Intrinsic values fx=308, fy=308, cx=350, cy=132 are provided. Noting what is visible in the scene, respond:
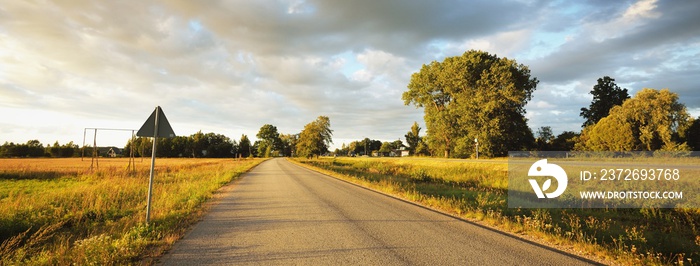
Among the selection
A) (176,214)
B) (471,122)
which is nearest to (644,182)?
(176,214)

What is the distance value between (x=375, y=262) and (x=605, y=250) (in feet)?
14.2

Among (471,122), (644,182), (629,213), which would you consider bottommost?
(629,213)

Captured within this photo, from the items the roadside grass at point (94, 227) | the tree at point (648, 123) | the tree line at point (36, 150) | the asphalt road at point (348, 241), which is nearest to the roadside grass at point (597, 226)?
the asphalt road at point (348, 241)

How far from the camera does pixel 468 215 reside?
909cm

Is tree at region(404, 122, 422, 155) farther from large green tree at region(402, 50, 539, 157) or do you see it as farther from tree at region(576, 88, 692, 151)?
tree at region(576, 88, 692, 151)

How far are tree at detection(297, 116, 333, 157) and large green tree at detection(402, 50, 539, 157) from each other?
2231 cm

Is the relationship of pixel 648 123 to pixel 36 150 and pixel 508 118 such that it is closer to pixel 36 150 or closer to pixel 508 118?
pixel 508 118

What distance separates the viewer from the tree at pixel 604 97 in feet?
189

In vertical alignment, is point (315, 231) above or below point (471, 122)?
below

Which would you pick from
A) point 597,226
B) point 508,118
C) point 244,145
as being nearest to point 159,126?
point 597,226

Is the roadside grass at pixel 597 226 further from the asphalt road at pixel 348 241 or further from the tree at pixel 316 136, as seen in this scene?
the tree at pixel 316 136

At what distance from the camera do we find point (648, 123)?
39.6 metres

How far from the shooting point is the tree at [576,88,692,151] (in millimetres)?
38250

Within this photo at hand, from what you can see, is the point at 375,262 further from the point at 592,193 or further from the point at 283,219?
the point at 592,193
